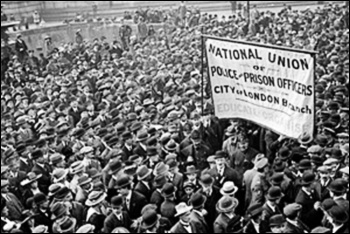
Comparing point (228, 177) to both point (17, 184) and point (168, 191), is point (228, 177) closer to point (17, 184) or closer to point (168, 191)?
point (168, 191)

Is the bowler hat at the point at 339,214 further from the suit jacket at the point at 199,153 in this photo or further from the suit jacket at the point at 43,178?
the suit jacket at the point at 43,178

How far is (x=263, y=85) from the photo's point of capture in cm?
655

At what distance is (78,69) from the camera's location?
1343 centimetres

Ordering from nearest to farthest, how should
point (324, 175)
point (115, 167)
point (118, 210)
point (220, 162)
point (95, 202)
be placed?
point (118, 210) < point (95, 202) < point (324, 175) < point (115, 167) < point (220, 162)

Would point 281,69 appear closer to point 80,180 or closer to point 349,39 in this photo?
point 80,180

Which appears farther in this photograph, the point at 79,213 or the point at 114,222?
the point at 79,213

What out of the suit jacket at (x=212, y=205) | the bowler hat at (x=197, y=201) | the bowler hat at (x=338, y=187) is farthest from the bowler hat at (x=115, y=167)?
the bowler hat at (x=338, y=187)

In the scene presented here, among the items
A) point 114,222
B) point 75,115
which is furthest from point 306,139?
point 75,115

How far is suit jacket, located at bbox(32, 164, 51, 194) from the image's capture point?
6.21 meters

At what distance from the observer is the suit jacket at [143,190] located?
5531 mm

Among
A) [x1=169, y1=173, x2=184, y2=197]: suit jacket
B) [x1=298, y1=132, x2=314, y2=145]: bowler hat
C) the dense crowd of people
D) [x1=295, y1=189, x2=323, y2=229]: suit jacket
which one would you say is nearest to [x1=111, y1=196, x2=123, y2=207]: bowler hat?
the dense crowd of people

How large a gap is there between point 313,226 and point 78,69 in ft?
32.1

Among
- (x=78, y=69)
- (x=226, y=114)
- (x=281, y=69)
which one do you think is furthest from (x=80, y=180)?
(x=78, y=69)

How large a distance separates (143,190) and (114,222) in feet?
2.21
